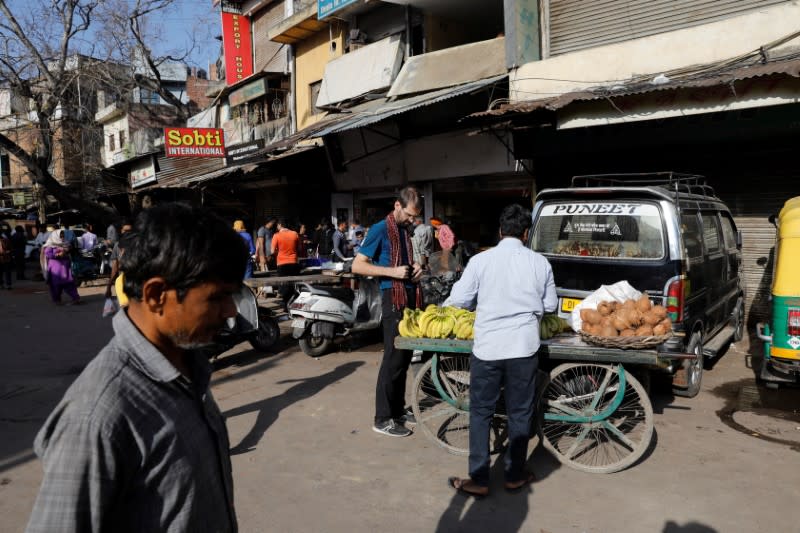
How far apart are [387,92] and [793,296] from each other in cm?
960

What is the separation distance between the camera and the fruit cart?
12.8 feet

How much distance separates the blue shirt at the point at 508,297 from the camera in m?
3.45

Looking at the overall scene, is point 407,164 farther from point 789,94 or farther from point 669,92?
point 789,94

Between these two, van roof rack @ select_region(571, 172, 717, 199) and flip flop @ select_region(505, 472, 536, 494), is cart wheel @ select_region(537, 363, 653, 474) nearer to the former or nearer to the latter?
flip flop @ select_region(505, 472, 536, 494)

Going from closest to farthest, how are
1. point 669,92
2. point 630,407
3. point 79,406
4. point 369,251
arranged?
point 79,406
point 630,407
point 369,251
point 669,92

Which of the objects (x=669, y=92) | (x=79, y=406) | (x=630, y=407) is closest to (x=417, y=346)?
(x=630, y=407)

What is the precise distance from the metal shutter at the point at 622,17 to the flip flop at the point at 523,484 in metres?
7.22

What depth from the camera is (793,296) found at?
16.3ft

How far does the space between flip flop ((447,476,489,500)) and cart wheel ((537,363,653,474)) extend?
729 mm

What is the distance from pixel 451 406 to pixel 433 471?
600 millimetres

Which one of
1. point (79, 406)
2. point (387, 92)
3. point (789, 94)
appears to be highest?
point (387, 92)

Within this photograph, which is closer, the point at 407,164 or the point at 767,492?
the point at 767,492

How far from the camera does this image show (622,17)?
28.6 ft

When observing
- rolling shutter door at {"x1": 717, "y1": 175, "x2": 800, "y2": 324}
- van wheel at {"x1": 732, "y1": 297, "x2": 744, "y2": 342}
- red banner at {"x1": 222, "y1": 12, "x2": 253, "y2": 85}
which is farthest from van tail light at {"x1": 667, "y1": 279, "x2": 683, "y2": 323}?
red banner at {"x1": 222, "y1": 12, "x2": 253, "y2": 85}
